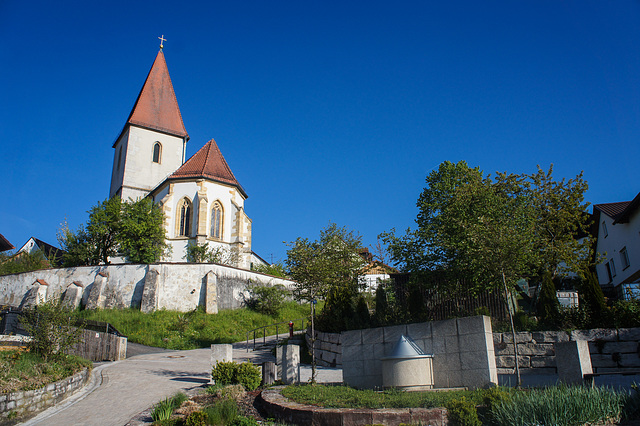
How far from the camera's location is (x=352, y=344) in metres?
12.7

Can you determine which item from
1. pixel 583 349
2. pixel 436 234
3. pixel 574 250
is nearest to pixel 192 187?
pixel 436 234

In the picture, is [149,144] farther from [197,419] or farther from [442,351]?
[197,419]

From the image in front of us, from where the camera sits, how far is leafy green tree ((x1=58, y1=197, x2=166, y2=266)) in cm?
3516

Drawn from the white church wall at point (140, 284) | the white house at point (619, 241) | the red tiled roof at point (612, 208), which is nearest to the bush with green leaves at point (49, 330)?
the white church wall at point (140, 284)

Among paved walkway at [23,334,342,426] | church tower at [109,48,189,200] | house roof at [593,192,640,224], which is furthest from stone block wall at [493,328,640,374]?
church tower at [109,48,189,200]

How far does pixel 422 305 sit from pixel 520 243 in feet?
13.5

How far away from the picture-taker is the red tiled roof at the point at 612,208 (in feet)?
91.5

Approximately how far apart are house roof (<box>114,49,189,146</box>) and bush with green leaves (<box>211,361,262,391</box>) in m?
40.6

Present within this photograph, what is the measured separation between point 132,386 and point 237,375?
366cm

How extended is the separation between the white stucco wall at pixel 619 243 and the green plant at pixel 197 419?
19336 millimetres

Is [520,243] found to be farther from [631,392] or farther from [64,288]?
[64,288]

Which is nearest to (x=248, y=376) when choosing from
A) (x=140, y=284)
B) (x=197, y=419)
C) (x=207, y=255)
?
(x=197, y=419)

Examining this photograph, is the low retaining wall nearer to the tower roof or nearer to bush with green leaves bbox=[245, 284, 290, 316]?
bush with green leaves bbox=[245, 284, 290, 316]

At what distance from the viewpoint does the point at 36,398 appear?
1136cm
